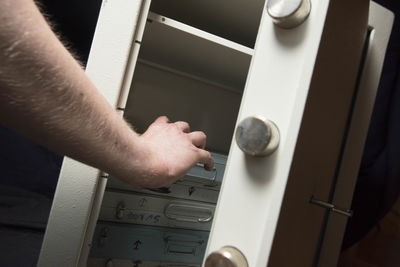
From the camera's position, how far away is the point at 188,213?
29.6 inches

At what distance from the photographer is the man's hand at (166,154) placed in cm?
40

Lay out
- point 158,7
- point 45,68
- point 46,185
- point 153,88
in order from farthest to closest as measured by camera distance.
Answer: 1. point 153,88
2. point 46,185
3. point 158,7
4. point 45,68

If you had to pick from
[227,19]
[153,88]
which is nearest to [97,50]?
[227,19]

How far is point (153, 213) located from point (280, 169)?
45cm

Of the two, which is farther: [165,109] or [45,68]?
[165,109]

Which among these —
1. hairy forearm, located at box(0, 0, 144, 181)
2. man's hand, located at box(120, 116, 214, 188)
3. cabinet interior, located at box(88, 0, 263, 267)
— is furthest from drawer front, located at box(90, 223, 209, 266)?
hairy forearm, located at box(0, 0, 144, 181)

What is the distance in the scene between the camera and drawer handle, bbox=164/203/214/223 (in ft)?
2.32

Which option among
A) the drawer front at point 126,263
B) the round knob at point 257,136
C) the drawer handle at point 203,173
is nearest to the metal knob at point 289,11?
the round knob at point 257,136

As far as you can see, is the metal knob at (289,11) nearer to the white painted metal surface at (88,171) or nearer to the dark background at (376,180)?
the white painted metal surface at (88,171)

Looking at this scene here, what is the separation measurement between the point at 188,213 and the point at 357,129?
43 cm

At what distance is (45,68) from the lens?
26 cm

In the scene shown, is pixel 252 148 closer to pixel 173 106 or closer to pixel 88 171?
pixel 88 171

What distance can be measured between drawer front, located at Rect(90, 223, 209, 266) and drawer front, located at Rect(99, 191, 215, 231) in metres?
0.02

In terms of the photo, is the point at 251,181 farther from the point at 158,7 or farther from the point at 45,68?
the point at 158,7
